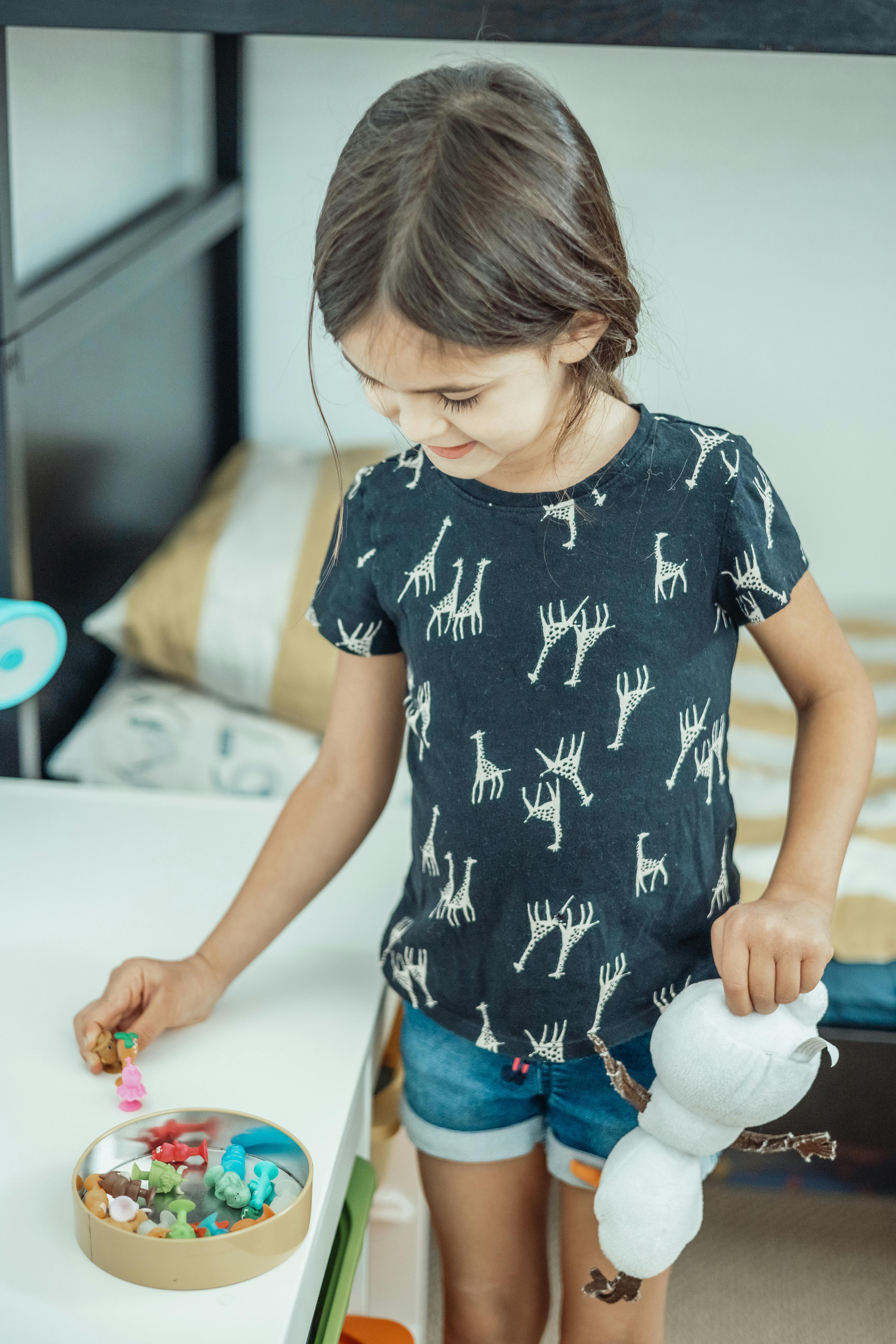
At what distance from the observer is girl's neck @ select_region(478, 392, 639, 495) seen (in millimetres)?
708

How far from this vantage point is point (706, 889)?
762 millimetres

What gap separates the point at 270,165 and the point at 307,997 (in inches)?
56.2

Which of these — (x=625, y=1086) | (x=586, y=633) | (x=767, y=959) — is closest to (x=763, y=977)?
(x=767, y=959)

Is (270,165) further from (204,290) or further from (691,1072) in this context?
(691,1072)

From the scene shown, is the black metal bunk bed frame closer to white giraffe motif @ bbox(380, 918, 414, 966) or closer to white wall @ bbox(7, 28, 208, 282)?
white wall @ bbox(7, 28, 208, 282)

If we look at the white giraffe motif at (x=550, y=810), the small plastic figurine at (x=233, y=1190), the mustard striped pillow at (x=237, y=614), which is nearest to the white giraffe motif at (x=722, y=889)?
the white giraffe motif at (x=550, y=810)

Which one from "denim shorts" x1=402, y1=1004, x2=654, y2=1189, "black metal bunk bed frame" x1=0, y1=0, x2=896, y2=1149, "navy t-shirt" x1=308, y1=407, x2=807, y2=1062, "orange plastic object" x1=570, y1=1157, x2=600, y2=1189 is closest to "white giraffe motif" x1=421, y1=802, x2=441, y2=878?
"navy t-shirt" x1=308, y1=407, x2=807, y2=1062

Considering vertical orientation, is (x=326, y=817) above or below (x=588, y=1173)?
above

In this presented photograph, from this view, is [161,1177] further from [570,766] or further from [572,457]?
[572,457]

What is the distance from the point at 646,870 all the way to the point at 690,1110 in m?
0.14

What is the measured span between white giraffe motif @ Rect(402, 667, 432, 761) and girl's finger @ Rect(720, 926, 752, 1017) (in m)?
0.23

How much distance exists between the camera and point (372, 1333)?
95cm

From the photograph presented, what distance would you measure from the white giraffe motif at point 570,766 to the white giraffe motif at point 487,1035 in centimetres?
15

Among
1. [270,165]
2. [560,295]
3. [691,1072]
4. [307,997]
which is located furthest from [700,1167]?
[270,165]
